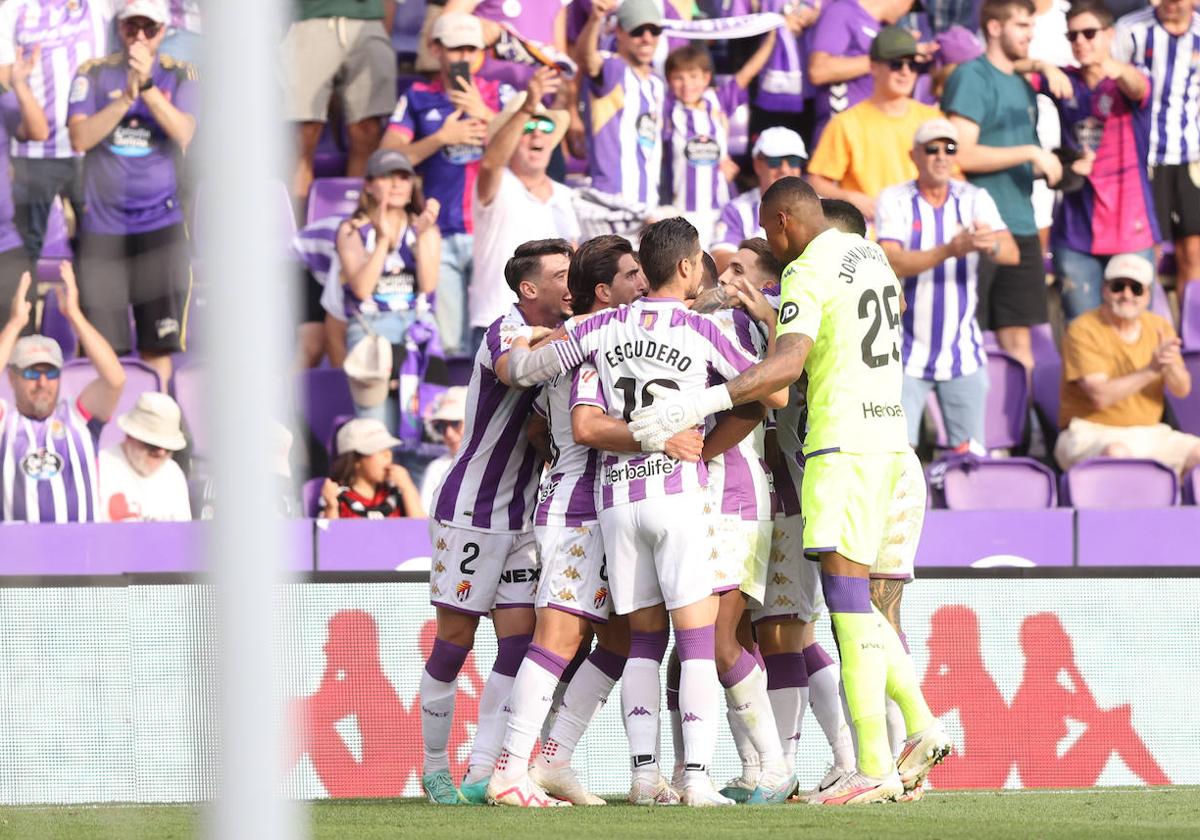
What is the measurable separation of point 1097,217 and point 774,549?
5343 mm

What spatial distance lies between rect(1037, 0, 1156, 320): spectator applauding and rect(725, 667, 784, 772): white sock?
17.4 feet

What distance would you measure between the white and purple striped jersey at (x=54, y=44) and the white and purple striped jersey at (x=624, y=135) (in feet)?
10.9

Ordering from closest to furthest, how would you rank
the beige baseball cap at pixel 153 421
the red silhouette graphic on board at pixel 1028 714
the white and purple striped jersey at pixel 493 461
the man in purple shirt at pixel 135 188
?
the man in purple shirt at pixel 135 188 → the white and purple striped jersey at pixel 493 461 → the beige baseball cap at pixel 153 421 → the red silhouette graphic on board at pixel 1028 714

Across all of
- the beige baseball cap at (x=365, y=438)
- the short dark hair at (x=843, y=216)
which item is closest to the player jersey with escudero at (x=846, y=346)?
the short dark hair at (x=843, y=216)

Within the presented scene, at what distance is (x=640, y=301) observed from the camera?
6.13m

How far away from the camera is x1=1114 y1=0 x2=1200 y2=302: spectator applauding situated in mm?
11156

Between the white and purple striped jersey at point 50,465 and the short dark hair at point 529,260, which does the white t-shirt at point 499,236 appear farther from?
the short dark hair at point 529,260

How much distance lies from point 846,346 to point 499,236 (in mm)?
4303

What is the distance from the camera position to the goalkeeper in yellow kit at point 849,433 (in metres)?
5.88

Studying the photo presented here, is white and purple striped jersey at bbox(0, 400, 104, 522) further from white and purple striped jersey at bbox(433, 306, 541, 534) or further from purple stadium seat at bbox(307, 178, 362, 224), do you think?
white and purple striped jersey at bbox(433, 306, 541, 534)

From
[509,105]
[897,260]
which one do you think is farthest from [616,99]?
[897,260]

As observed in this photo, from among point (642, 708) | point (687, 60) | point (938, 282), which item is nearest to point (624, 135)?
point (687, 60)

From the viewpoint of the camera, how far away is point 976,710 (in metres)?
8.12

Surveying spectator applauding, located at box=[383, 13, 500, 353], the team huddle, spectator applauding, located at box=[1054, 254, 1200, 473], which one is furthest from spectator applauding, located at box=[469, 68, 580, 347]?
the team huddle
